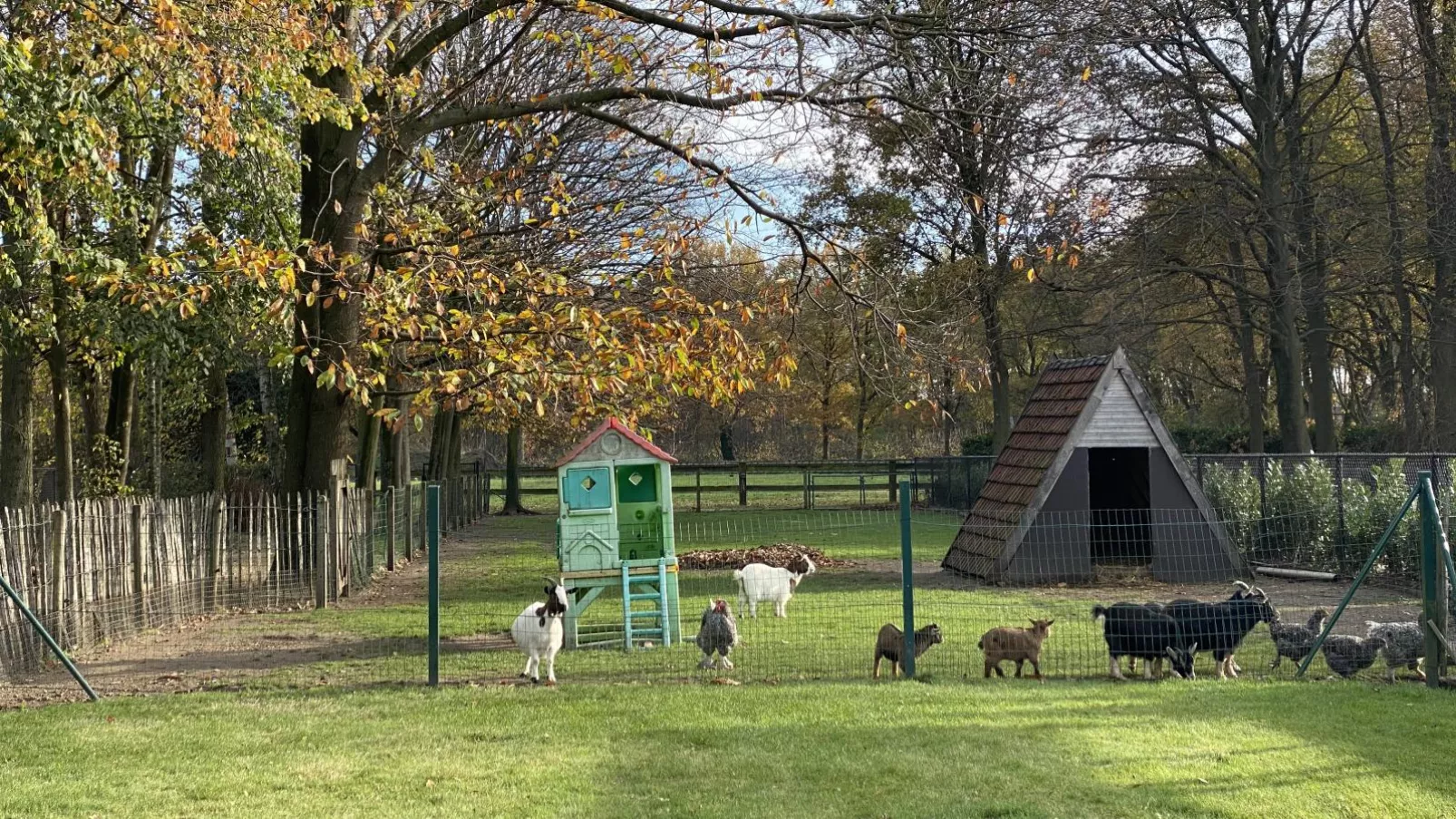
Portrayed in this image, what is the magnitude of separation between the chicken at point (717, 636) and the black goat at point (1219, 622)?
3.56m

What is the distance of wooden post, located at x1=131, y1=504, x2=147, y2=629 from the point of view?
12273 mm

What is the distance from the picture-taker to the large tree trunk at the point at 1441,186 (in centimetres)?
2280

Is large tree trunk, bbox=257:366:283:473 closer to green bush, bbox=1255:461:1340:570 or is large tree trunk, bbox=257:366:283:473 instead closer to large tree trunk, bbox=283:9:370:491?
large tree trunk, bbox=283:9:370:491

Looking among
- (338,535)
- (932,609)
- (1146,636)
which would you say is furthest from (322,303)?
(1146,636)

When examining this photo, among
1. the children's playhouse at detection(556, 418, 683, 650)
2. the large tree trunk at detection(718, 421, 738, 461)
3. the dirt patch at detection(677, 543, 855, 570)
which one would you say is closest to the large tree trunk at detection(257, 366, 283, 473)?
the dirt patch at detection(677, 543, 855, 570)

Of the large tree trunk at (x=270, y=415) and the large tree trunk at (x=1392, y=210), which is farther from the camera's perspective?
the large tree trunk at (x=270, y=415)

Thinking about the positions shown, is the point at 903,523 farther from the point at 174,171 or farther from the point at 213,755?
the point at 174,171

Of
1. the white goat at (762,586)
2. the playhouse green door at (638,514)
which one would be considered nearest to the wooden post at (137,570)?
the playhouse green door at (638,514)

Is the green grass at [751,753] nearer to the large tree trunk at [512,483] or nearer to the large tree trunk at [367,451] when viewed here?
the large tree trunk at [367,451]

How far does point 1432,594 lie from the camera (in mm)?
8906

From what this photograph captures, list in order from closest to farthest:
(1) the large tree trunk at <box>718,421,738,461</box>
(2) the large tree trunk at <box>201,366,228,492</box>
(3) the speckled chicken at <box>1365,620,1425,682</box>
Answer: (3) the speckled chicken at <box>1365,620,1425,682</box> → (2) the large tree trunk at <box>201,366,228,492</box> → (1) the large tree trunk at <box>718,421,738,461</box>

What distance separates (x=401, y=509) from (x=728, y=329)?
1240 centimetres

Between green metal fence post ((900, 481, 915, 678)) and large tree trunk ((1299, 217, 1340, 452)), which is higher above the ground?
large tree trunk ((1299, 217, 1340, 452))

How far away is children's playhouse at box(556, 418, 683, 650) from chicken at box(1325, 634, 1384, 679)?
585cm
